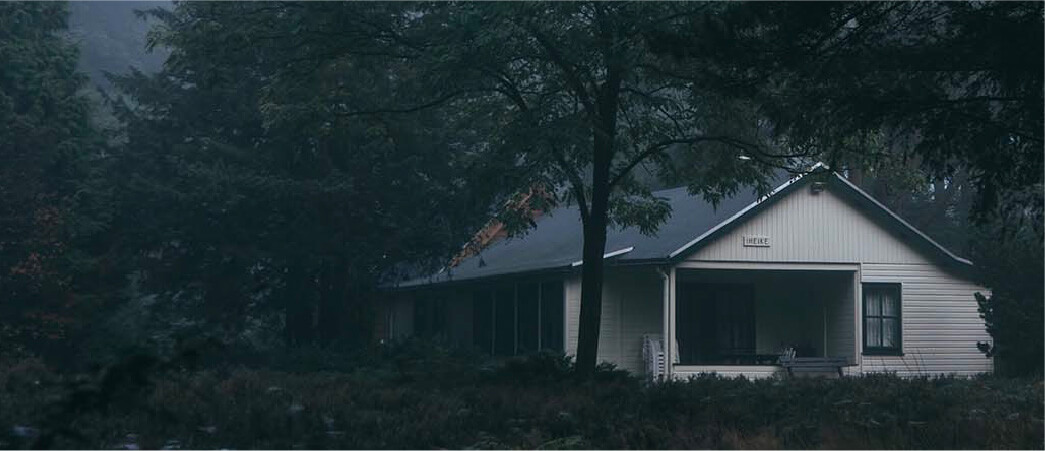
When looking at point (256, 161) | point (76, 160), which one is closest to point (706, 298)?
point (256, 161)

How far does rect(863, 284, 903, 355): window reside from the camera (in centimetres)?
3006

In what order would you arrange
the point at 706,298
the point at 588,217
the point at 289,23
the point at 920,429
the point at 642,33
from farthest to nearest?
the point at 706,298, the point at 588,217, the point at 289,23, the point at 642,33, the point at 920,429

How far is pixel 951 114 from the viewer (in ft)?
45.1

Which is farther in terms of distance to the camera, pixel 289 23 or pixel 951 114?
pixel 289 23

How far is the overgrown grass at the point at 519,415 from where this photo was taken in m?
12.4

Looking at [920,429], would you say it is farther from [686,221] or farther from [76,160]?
[76,160]

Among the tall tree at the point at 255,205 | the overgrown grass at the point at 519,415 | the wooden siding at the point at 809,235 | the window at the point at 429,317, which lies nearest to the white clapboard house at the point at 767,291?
the wooden siding at the point at 809,235

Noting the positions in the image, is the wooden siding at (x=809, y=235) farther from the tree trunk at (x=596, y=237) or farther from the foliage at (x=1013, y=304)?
the tree trunk at (x=596, y=237)

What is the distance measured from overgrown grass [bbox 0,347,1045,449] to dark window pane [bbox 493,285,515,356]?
1560cm

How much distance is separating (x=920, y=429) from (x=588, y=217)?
6.44 m

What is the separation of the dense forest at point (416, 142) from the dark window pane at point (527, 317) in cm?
286

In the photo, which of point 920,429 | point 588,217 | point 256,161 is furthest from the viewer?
point 256,161

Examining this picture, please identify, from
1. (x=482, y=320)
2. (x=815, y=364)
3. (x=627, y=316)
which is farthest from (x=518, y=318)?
(x=815, y=364)

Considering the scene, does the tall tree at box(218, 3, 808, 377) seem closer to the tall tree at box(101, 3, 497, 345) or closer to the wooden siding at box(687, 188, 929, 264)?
the tall tree at box(101, 3, 497, 345)
